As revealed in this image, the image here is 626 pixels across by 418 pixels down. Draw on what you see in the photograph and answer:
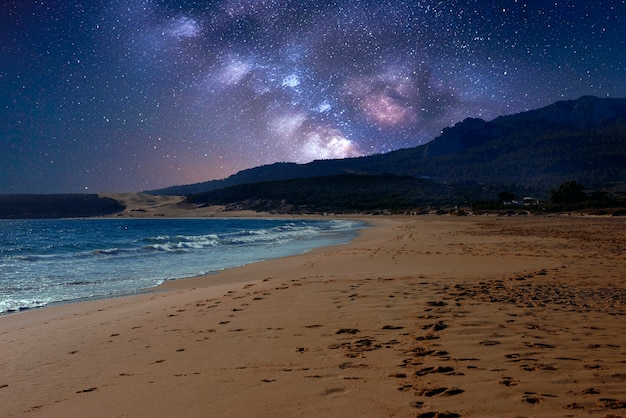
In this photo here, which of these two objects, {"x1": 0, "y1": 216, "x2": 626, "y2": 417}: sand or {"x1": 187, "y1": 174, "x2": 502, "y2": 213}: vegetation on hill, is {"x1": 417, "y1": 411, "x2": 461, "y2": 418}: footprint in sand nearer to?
{"x1": 0, "y1": 216, "x2": 626, "y2": 417}: sand

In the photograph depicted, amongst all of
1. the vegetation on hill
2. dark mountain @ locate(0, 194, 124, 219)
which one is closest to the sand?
the vegetation on hill

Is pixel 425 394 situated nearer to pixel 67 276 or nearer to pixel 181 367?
pixel 181 367

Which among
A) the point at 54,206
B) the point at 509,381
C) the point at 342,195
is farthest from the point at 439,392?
the point at 54,206

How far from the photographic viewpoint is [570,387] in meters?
3.56

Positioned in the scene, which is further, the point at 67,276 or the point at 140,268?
the point at 140,268

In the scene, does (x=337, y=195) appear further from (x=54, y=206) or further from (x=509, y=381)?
(x=509, y=381)

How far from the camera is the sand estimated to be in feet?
11.7

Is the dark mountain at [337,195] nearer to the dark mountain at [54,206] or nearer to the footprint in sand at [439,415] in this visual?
the dark mountain at [54,206]

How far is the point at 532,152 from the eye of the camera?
14638 centimetres

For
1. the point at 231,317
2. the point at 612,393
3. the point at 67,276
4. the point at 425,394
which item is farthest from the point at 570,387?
the point at 67,276

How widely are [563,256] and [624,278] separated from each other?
4.85 m

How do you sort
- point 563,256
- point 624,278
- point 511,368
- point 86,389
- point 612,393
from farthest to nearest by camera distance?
point 563,256 → point 624,278 → point 86,389 → point 511,368 → point 612,393

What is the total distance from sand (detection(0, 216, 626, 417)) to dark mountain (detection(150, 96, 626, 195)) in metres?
113

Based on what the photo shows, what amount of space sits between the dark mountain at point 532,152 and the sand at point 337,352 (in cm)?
11332
